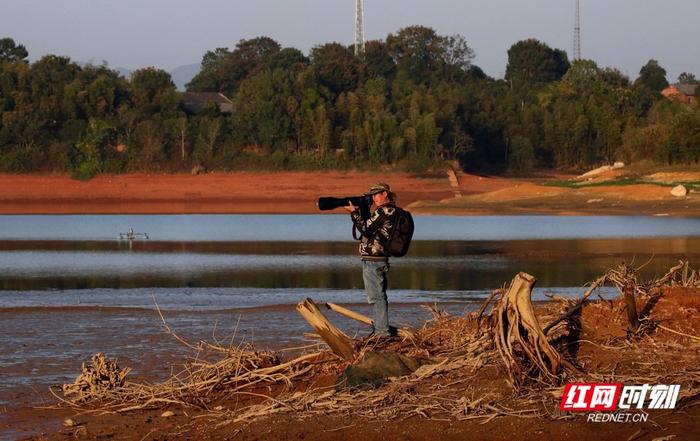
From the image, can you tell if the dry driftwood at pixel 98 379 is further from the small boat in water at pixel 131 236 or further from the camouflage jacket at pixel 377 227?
the small boat in water at pixel 131 236

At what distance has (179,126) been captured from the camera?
254ft

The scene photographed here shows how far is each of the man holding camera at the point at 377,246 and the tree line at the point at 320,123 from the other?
181ft

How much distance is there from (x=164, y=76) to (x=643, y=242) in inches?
2262

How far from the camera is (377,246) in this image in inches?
381

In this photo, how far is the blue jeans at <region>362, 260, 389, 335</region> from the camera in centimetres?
974

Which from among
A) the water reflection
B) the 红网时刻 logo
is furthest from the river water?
the 红网时刻 logo

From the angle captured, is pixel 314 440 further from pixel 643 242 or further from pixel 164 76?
pixel 164 76

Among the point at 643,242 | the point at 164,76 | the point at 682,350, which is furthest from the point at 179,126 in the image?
the point at 682,350

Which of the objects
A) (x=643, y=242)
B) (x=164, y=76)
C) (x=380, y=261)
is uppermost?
(x=164, y=76)

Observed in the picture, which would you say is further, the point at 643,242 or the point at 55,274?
the point at 643,242

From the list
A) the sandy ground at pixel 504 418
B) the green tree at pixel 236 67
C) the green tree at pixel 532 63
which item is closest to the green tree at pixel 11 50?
the green tree at pixel 236 67

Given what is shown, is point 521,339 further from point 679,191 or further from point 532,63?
point 532,63

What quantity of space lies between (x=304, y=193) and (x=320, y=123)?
12.4 metres

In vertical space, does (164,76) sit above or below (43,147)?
above
